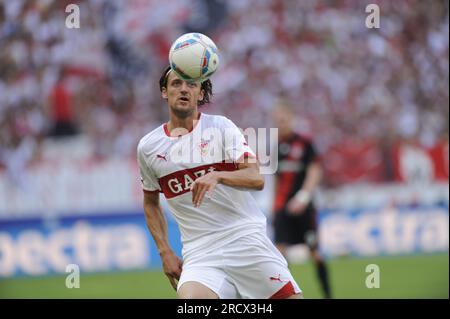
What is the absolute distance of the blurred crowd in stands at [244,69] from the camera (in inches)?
680

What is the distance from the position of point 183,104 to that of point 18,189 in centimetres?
1049

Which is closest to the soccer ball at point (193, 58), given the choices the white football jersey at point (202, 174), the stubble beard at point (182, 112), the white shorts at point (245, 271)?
the stubble beard at point (182, 112)

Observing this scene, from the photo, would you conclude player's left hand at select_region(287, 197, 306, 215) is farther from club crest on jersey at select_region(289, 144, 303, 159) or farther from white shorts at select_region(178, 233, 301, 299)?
white shorts at select_region(178, 233, 301, 299)

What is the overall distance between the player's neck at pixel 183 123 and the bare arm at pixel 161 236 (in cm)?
52

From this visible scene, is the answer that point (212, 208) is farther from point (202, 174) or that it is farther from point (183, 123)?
point (183, 123)

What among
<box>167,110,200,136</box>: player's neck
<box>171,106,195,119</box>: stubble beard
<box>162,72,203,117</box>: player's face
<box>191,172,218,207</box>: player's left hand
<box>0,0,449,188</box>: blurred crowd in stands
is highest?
<box>0,0,449,188</box>: blurred crowd in stands

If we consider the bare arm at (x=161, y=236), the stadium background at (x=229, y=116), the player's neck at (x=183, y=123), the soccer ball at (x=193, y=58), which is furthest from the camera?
the stadium background at (x=229, y=116)

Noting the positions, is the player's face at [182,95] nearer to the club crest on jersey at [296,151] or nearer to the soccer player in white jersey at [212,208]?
the soccer player in white jersey at [212,208]

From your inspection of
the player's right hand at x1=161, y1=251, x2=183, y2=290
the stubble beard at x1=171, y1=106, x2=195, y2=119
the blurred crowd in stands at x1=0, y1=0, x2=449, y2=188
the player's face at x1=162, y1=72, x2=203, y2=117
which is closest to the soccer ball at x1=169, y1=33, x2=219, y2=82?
the player's face at x1=162, y1=72, x2=203, y2=117

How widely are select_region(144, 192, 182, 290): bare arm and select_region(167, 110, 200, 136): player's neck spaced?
52cm

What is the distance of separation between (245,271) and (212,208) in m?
0.47

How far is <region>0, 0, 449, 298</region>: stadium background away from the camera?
14312 mm

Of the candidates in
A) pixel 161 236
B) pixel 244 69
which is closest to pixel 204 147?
pixel 161 236
